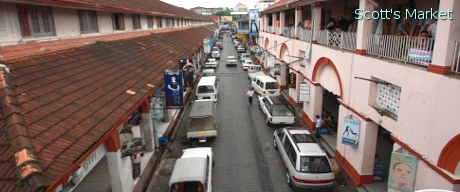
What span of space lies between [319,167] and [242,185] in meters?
2.94

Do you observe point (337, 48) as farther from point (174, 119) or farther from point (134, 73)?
point (174, 119)

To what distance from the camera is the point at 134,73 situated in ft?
37.1

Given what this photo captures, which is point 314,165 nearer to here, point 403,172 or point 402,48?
point 403,172

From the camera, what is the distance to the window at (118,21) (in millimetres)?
16788

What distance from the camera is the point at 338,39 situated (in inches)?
520

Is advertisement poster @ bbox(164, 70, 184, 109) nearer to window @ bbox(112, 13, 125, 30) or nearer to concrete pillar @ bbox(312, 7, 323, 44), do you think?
window @ bbox(112, 13, 125, 30)

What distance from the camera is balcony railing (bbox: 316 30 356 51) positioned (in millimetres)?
11766

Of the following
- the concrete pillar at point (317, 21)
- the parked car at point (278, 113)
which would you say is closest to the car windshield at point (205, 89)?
the parked car at point (278, 113)

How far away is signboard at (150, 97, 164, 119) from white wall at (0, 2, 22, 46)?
204 inches

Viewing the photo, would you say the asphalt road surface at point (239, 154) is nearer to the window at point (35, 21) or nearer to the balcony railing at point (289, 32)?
the balcony railing at point (289, 32)

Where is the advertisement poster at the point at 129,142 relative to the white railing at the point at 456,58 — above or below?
below

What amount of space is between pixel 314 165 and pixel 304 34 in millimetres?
9729

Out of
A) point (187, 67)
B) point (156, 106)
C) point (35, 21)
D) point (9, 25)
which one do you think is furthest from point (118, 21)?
point (9, 25)

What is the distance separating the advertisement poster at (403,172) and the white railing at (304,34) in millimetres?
9775
